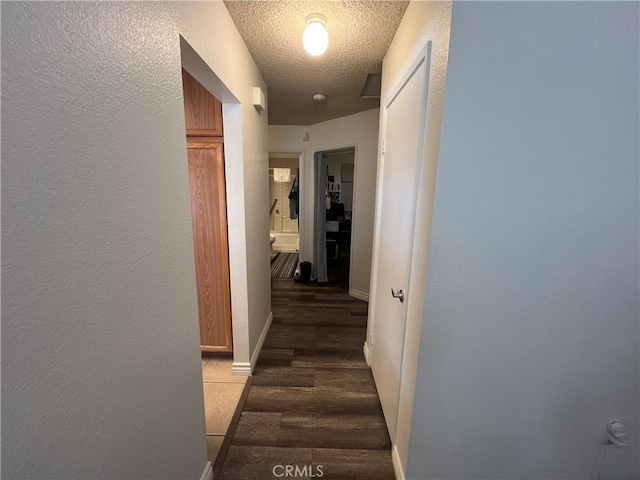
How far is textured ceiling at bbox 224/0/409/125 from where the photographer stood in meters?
1.29

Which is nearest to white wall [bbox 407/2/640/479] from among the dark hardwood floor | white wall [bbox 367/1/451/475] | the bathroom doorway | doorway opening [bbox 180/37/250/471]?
white wall [bbox 367/1/451/475]

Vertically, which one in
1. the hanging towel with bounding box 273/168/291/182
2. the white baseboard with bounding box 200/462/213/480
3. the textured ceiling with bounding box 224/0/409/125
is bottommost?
the white baseboard with bounding box 200/462/213/480

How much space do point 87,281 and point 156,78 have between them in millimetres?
633

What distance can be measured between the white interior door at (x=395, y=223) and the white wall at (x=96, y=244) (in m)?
0.96

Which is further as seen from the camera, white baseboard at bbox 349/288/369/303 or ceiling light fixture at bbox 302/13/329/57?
white baseboard at bbox 349/288/369/303

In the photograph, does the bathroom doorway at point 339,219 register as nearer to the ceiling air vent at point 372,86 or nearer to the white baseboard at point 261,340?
the white baseboard at point 261,340

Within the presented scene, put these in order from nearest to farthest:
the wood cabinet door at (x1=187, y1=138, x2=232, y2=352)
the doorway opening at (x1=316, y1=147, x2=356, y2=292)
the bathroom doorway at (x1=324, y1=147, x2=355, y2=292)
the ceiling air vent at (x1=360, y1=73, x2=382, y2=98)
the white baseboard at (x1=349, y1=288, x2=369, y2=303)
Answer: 1. the wood cabinet door at (x1=187, y1=138, x2=232, y2=352)
2. the ceiling air vent at (x1=360, y1=73, x2=382, y2=98)
3. the white baseboard at (x1=349, y1=288, x2=369, y2=303)
4. the doorway opening at (x1=316, y1=147, x2=356, y2=292)
5. the bathroom doorway at (x1=324, y1=147, x2=355, y2=292)

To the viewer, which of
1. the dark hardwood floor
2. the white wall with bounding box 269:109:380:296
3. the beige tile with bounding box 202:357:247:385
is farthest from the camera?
the white wall with bounding box 269:109:380:296

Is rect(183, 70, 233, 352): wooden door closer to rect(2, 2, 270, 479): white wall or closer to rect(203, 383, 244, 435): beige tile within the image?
rect(203, 383, 244, 435): beige tile

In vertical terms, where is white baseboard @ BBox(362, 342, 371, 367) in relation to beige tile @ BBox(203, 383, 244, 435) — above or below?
above

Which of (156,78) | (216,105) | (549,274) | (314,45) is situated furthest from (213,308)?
(549,274)

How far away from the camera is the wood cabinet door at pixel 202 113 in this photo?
1.64 m

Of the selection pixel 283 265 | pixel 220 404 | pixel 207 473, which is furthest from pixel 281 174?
pixel 207 473

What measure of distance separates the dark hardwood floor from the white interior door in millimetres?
161
